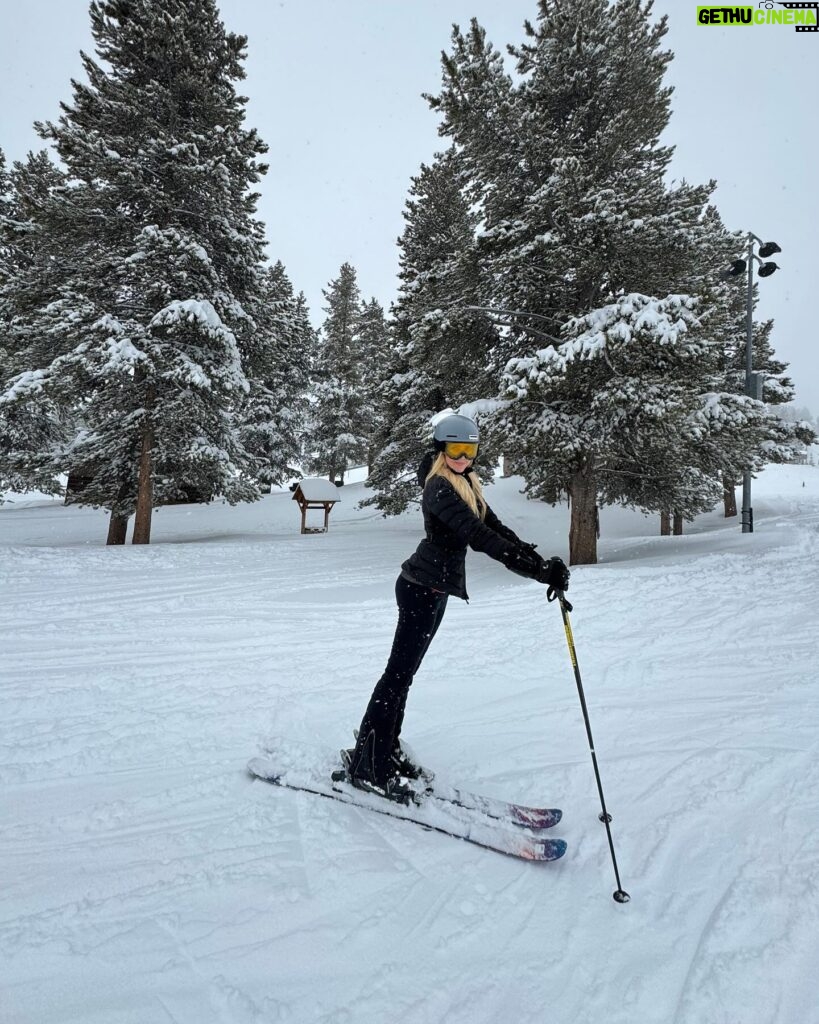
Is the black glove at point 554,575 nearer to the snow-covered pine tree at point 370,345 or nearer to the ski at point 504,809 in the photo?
the ski at point 504,809

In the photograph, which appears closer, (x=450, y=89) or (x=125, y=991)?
(x=125, y=991)

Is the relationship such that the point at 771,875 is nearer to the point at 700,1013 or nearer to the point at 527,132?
the point at 700,1013

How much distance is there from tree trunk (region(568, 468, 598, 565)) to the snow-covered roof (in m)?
13.4

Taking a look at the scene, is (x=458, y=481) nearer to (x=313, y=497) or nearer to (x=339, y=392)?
(x=313, y=497)

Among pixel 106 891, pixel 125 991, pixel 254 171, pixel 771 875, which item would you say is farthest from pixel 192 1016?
pixel 254 171

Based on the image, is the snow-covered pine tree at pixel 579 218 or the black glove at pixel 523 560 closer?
the black glove at pixel 523 560

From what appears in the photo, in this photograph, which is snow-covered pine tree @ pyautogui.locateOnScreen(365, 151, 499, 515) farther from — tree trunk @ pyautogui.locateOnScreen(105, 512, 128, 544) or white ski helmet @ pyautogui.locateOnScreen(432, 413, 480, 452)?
white ski helmet @ pyautogui.locateOnScreen(432, 413, 480, 452)

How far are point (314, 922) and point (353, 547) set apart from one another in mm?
14573

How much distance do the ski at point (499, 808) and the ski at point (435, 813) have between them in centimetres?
5

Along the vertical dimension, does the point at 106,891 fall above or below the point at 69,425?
below

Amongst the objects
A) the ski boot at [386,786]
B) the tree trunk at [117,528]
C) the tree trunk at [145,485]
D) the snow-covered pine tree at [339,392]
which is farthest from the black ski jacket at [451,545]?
the snow-covered pine tree at [339,392]

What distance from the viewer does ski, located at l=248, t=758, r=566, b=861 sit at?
8.83ft

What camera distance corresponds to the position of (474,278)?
12125 mm

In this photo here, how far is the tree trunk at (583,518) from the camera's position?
11.9m
